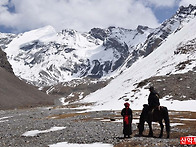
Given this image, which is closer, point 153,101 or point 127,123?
point 153,101

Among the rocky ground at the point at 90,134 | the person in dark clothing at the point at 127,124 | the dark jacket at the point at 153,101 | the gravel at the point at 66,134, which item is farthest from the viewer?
the gravel at the point at 66,134

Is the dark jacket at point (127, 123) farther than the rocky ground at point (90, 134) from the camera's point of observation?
Yes

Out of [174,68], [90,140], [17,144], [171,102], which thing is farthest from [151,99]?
[174,68]

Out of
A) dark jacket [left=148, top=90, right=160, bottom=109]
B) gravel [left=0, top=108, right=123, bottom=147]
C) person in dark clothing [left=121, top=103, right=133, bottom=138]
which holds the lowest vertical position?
gravel [left=0, top=108, right=123, bottom=147]

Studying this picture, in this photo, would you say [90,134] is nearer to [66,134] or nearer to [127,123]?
[66,134]

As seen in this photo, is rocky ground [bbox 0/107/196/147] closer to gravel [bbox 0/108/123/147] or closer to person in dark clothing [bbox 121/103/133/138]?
gravel [bbox 0/108/123/147]

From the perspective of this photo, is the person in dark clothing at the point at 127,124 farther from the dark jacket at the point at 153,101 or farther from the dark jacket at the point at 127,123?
the dark jacket at the point at 153,101

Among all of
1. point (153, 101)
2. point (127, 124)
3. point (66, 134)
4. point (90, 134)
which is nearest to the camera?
point (153, 101)

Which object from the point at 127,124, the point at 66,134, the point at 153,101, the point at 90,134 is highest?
the point at 153,101

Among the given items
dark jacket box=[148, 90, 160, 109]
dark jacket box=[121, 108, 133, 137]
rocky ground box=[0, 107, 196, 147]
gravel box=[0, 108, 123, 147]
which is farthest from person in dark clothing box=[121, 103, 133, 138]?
dark jacket box=[148, 90, 160, 109]

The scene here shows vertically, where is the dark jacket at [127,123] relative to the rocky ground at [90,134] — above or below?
above

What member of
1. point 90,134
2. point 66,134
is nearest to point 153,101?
point 90,134

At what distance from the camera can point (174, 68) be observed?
335 ft

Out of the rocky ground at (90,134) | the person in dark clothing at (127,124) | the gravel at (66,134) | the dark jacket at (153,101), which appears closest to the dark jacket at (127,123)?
the person in dark clothing at (127,124)
